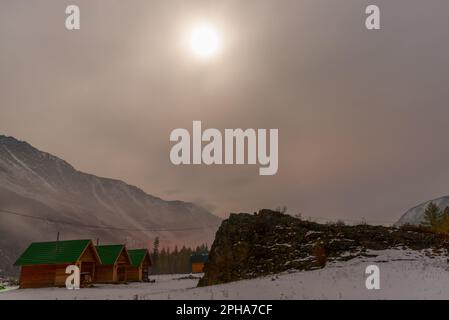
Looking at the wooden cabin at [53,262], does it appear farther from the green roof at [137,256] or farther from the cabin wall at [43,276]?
the green roof at [137,256]

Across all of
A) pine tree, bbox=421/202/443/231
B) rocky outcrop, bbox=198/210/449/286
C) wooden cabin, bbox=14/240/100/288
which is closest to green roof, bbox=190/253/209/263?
pine tree, bbox=421/202/443/231

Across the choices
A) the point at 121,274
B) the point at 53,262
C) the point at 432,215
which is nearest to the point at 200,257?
the point at 121,274

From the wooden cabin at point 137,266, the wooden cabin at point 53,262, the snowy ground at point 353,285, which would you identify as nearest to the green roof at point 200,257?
the wooden cabin at point 137,266

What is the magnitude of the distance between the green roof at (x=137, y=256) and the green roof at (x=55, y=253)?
1758 cm

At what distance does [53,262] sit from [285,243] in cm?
2679

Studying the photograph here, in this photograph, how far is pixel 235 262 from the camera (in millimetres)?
39375

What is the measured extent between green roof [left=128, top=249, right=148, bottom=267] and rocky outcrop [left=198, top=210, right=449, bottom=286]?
25.6 m

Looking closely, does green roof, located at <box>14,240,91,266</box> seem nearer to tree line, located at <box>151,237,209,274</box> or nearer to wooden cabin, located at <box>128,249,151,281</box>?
wooden cabin, located at <box>128,249,151,281</box>

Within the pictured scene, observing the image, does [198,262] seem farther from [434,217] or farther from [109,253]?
[434,217]

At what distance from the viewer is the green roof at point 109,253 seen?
56.9m

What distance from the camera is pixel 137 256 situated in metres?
68.1

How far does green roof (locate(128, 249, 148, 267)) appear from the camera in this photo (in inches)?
2631
